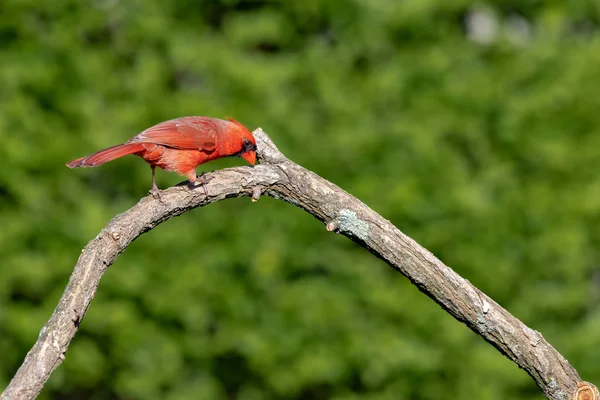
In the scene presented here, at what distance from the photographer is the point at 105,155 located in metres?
3.35

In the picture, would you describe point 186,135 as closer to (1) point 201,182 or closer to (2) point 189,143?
(2) point 189,143

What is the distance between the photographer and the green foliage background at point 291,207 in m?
5.93

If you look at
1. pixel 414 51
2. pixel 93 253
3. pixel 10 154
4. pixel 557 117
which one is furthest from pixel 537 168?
pixel 93 253

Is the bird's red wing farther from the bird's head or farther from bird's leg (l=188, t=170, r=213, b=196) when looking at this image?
bird's leg (l=188, t=170, r=213, b=196)

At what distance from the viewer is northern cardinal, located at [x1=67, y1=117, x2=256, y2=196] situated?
12.1 feet

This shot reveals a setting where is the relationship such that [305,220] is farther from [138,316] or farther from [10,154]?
[10,154]

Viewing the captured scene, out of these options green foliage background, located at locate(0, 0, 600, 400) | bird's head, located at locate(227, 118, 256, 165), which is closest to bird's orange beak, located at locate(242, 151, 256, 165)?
bird's head, located at locate(227, 118, 256, 165)

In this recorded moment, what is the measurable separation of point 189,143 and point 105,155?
0.51 metres

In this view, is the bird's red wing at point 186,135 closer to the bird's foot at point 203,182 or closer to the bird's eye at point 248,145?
the bird's eye at point 248,145

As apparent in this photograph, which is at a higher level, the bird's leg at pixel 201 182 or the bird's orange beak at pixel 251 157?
the bird's orange beak at pixel 251 157

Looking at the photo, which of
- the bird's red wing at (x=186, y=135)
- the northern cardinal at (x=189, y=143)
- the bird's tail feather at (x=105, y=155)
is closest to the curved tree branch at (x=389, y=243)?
the bird's tail feather at (x=105, y=155)

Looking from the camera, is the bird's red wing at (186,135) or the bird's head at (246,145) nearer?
the bird's head at (246,145)

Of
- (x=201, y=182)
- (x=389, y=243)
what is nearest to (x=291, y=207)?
(x=201, y=182)

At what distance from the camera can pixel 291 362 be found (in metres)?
6.07
